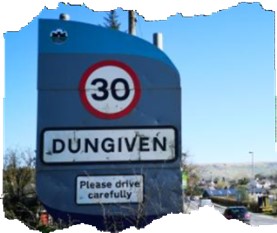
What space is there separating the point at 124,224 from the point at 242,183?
392mm

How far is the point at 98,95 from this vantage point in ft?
4.90

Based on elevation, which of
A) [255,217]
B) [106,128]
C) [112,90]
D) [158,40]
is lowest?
[255,217]

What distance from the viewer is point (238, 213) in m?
1.46

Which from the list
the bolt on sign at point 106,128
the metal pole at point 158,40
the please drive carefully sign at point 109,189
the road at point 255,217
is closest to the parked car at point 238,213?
the road at point 255,217

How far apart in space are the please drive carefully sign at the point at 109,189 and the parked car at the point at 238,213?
27cm

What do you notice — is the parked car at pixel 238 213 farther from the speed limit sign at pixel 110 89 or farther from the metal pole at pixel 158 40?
the metal pole at pixel 158 40

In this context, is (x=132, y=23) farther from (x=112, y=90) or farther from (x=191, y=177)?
(x=191, y=177)

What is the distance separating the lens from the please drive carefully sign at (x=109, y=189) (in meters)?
1.49

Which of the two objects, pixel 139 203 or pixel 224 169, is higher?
pixel 224 169

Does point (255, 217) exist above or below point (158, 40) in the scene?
below

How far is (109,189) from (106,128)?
0.19 metres

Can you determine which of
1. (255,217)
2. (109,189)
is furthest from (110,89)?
(255,217)

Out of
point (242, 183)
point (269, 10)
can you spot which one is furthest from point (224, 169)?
point (269, 10)

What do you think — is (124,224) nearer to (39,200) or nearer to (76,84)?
(39,200)
